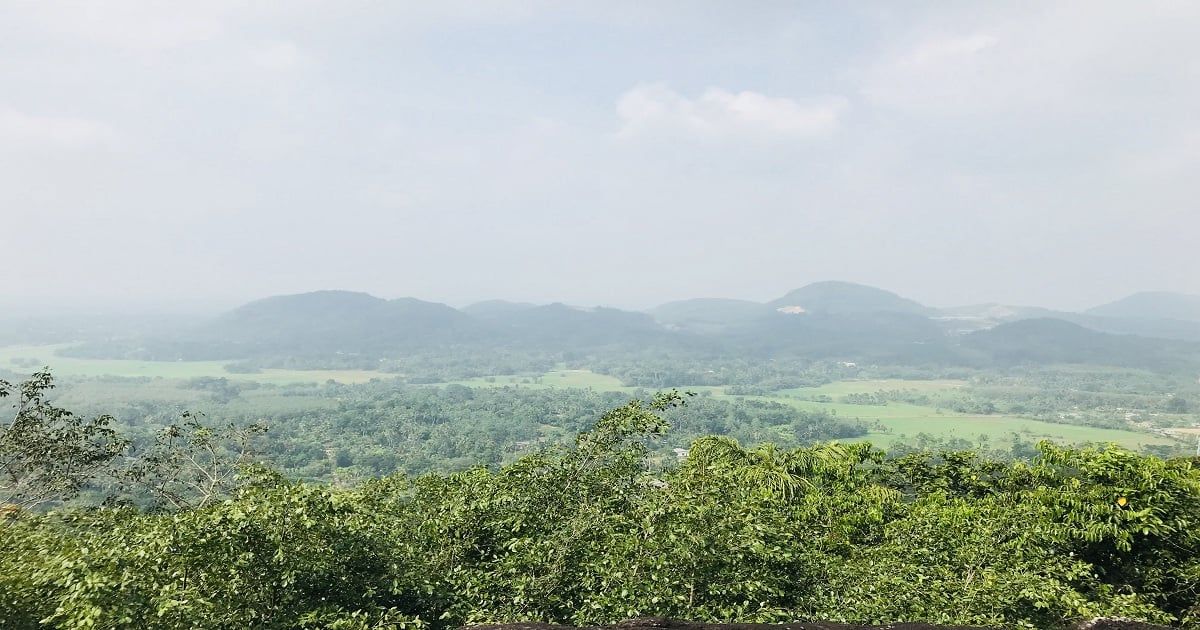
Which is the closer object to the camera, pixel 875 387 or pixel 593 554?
pixel 593 554

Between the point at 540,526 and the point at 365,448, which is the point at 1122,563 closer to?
the point at 540,526

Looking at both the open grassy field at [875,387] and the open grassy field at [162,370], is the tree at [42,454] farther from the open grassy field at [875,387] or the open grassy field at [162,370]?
the open grassy field at [162,370]

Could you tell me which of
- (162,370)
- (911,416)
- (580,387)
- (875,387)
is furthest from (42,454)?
(162,370)

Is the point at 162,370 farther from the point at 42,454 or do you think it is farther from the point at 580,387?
the point at 42,454

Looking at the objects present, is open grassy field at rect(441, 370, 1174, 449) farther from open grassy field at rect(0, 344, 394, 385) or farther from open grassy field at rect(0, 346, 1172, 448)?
open grassy field at rect(0, 344, 394, 385)

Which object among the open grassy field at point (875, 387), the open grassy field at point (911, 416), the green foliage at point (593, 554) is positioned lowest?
the open grassy field at point (875, 387)

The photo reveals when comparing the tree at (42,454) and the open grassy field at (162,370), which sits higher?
the tree at (42,454)

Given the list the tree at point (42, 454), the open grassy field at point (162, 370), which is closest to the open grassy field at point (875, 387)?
the open grassy field at point (162, 370)

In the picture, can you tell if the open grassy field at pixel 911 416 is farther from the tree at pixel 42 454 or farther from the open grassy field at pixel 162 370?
the tree at pixel 42 454

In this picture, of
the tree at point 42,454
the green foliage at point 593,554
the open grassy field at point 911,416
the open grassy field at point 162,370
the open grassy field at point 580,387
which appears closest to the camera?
the green foliage at point 593,554

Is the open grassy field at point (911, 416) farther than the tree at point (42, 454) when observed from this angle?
Yes

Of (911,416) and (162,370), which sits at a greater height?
(162,370)

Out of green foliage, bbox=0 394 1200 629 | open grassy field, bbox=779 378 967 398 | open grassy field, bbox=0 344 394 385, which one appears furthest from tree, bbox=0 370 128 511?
open grassy field, bbox=0 344 394 385

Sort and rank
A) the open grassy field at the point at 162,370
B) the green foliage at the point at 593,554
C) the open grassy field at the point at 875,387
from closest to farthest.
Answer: the green foliage at the point at 593,554
the open grassy field at the point at 875,387
the open grassy field at the point at 162,370
